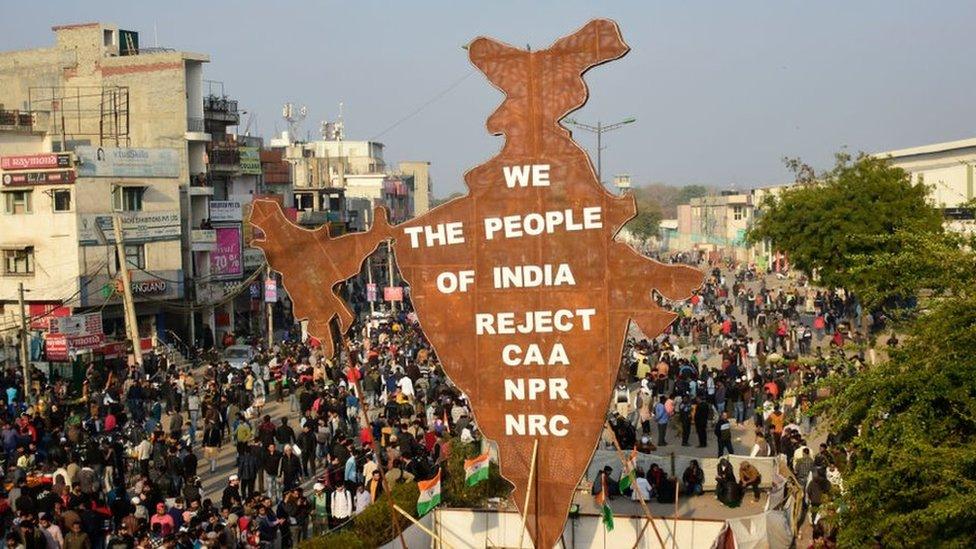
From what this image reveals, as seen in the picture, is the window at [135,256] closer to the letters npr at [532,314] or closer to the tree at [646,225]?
the letters npr at [532,314]

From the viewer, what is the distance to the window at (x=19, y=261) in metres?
43.3

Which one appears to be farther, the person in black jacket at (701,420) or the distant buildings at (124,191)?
the distant buildings at (124,191)

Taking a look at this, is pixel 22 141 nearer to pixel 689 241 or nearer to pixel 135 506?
pixel 135 506

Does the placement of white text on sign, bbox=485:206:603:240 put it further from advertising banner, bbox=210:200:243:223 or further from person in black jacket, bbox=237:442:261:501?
advertising banner, bbox=210:200:243:223

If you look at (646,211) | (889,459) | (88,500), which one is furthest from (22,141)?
(646,211)

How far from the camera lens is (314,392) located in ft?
94.5

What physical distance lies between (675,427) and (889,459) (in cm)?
1522

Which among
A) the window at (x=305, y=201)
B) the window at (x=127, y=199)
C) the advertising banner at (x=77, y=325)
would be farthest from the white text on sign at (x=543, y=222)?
the window at (x=305, y=201)

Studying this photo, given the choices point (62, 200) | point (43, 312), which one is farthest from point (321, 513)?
point (62, 200)

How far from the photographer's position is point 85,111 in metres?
53.5

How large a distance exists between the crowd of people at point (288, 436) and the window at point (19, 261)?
6.91 metres

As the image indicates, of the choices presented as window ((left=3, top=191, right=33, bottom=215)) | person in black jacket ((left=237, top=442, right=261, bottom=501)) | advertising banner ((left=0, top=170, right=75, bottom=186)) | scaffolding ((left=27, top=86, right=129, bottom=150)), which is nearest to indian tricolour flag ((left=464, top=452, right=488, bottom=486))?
person in black jacket ((left=237, top=442, right=261, bottom=501))

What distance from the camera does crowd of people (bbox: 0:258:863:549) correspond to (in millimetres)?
18281

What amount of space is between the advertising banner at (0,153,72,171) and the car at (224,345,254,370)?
294 inches
